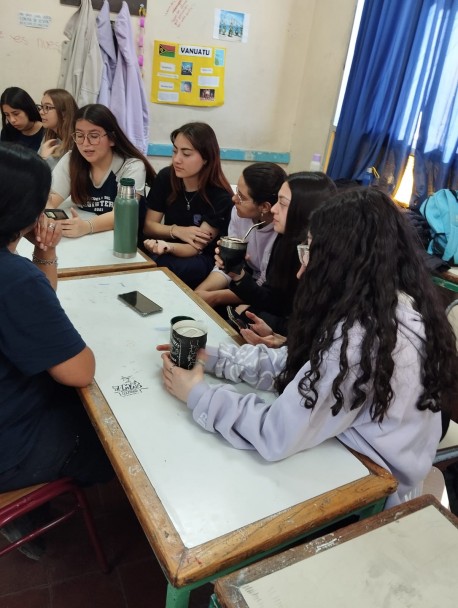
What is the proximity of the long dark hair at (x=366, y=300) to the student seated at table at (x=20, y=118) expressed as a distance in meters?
2.46

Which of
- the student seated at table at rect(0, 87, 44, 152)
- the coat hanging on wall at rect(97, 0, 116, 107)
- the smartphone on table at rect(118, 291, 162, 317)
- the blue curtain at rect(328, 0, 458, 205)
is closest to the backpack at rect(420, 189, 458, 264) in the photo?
the blue curtain at rect(328, 0, 458, 205)

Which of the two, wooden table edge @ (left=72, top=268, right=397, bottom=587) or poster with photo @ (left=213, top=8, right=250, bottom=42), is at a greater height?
poster with photo @ (left=213, top=8, right=250, bottom=42)

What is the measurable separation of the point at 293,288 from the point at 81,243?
88 centimetres

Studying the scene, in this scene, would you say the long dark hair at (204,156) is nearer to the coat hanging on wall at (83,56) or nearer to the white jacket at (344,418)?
the coat hanging on wall at (83,56)

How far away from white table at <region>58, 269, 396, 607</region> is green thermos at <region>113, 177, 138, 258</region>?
725mm

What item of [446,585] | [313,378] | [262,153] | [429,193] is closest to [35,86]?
[262,153]

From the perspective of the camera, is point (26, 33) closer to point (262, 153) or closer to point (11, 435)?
point (262, 153)

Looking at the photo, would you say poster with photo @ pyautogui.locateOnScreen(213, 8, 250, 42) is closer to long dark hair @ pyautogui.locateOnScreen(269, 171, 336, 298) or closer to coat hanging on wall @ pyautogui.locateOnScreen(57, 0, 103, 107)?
coat hanging on wall @ pyautogui.locateOnScreen(57, 0, 103, 107)

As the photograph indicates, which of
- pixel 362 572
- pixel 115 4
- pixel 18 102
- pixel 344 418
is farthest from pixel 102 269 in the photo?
pixel 115 4

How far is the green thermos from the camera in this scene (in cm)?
177

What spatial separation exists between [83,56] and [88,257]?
1953mm

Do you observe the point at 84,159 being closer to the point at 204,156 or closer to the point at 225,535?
the point at 204,156

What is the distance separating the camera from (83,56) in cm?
307

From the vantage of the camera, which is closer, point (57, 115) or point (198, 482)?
point (198, 482)
